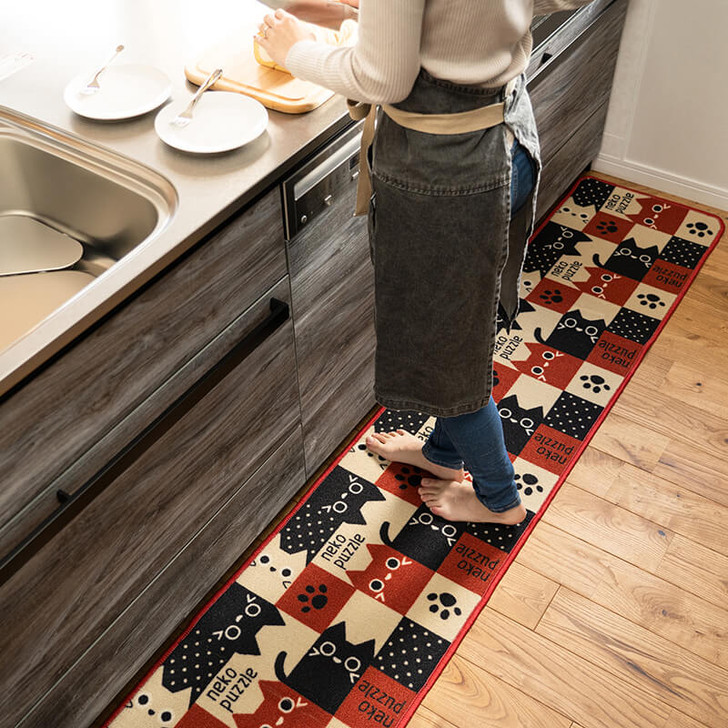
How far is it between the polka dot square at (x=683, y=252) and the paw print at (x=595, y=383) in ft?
1.71

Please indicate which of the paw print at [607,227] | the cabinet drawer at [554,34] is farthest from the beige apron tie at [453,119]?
the paw print at [607,227]

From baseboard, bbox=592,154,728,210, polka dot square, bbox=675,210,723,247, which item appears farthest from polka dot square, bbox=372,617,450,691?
baseboard, bbox=592,154,728,210

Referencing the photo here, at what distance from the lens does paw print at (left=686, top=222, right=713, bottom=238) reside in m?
2.52

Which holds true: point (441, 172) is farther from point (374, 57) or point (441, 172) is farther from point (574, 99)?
point (574, 99)

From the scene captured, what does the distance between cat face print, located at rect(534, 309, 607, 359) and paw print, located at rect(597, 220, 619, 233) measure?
375mm

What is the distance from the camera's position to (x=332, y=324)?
165 cm

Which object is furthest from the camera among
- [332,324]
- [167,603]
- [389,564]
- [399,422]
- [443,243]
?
[399,422]

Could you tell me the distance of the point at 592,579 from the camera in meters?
1.73

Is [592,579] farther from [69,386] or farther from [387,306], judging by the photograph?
[69,386]

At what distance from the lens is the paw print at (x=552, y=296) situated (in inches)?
90.9

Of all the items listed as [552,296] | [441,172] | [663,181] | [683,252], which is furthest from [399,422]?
[663,181]

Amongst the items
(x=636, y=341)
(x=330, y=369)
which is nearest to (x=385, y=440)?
(x=330, y=369)

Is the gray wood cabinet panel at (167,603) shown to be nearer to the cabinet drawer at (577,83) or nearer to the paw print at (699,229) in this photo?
the cabinet drawer at (577,83)

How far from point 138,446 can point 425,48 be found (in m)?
0.66
